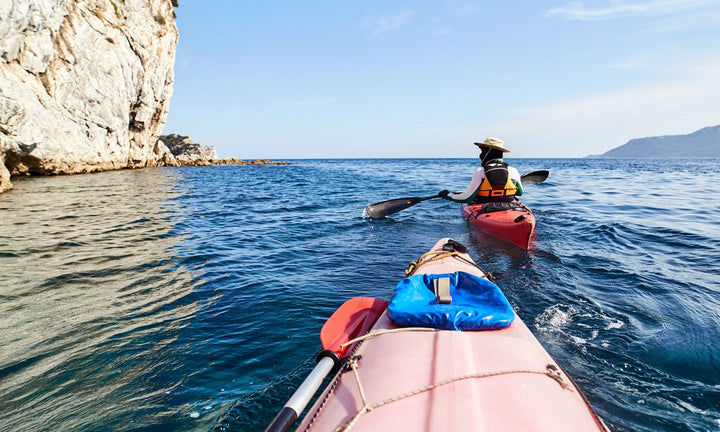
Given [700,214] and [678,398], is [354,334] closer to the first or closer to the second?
[678,398]

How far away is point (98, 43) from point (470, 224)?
31.4 metres

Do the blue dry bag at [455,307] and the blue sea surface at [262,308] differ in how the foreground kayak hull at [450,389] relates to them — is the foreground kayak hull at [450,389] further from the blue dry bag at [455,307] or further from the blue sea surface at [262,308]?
the blue sea surface at [262,308]

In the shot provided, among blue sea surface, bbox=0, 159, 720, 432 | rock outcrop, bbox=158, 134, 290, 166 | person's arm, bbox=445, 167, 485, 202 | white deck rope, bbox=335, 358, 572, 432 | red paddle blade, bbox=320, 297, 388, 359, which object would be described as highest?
rock outcrop, bbox=158, 134, 290, 166

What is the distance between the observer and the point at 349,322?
339 cm

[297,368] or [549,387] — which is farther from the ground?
[549,387]

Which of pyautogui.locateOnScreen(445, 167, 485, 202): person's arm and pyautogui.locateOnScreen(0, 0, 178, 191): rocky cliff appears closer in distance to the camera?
pyautogui.locateOnScreen(445, 167, 485, 202): person's arm

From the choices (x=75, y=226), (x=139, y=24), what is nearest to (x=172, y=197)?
(x=75, y=226)

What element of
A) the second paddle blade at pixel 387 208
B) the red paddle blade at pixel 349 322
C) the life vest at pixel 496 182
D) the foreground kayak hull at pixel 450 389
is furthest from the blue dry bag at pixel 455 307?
the second paddle blade at pixel 387 208

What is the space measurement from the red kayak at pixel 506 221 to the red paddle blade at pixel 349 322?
457cm

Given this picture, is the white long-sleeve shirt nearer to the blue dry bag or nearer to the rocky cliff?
the blue dry bag

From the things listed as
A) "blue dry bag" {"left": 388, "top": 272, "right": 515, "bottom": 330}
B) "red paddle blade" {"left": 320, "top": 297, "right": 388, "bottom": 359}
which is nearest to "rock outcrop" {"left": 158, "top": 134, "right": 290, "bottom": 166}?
"red paddle blade" {"left": 320, "top": 297, "right": 388, "bottom": 359}

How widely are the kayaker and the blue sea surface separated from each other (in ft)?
3.36

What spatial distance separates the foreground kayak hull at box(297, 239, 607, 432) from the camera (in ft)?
5.71

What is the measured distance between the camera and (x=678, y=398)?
2.81 metres
